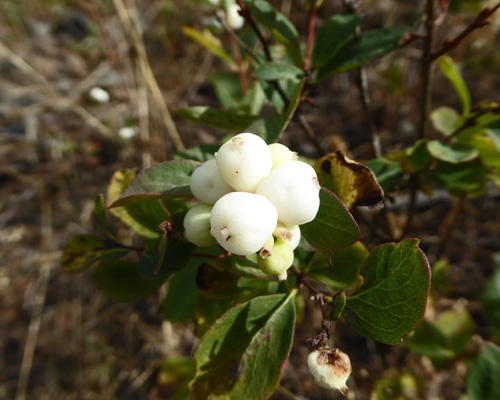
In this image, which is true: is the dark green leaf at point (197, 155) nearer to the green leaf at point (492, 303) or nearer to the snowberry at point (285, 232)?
the snowberry at point (285, 232)

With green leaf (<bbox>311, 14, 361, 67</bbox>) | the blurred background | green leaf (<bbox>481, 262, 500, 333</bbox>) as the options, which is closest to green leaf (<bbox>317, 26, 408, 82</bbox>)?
green leaf (<bbox>311, 14, 361, 67</bbox>)

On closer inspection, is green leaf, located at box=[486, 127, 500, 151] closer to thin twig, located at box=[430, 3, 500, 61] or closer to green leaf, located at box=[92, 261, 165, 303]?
thin twig, located at box=[430, 3, 500, 61]

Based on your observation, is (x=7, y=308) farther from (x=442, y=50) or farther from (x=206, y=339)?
(x=442, y=50)

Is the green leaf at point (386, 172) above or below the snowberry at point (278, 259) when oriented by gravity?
below

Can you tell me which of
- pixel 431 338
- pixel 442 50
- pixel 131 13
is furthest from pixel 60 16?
pixel 431 338

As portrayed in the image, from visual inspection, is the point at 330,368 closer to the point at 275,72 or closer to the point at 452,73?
the point at 275,72

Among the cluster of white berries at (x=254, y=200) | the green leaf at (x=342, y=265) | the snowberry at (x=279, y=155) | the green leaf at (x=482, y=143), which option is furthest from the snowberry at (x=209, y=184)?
the green leaf at (x=482, y=143)
